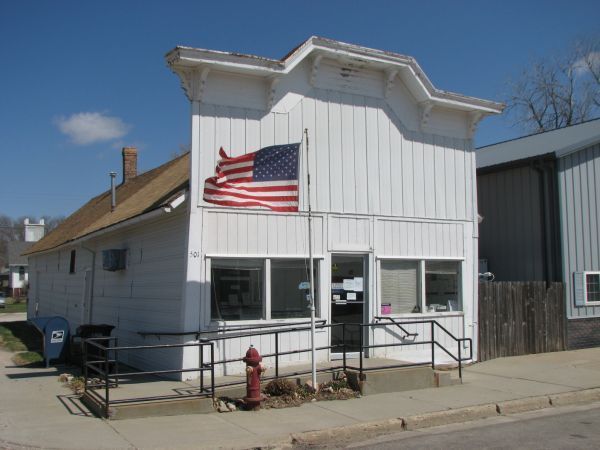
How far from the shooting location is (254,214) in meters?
11.5

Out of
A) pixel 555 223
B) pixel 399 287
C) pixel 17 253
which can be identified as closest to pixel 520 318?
pixel 555 223

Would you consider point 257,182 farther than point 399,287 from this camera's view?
No

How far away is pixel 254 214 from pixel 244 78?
8.01 feet

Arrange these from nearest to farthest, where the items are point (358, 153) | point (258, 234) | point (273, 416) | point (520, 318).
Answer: point (273, 416) → point (258, 234) → point (358, 153) → point (520, 318)

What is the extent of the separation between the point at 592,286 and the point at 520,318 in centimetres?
303

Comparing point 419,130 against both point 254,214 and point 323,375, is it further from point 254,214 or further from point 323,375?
point 323,375

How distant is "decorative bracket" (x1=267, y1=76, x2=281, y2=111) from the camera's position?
11547 mm

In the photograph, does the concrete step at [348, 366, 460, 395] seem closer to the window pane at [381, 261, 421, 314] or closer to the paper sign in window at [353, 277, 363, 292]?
the window pane at [381, 261, 421, 314]

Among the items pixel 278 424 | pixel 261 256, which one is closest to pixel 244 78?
pixel 261 256

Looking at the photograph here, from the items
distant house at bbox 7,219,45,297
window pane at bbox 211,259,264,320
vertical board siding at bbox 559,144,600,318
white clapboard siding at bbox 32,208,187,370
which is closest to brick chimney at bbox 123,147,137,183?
white clapboard siding at bbox 32,208,187,370

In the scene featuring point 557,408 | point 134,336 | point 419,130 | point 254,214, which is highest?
point 419,130

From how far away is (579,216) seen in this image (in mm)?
16688

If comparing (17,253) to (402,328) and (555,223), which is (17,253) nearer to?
(555,223)

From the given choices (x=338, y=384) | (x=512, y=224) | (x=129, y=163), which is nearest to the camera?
(x=338, y=384)
